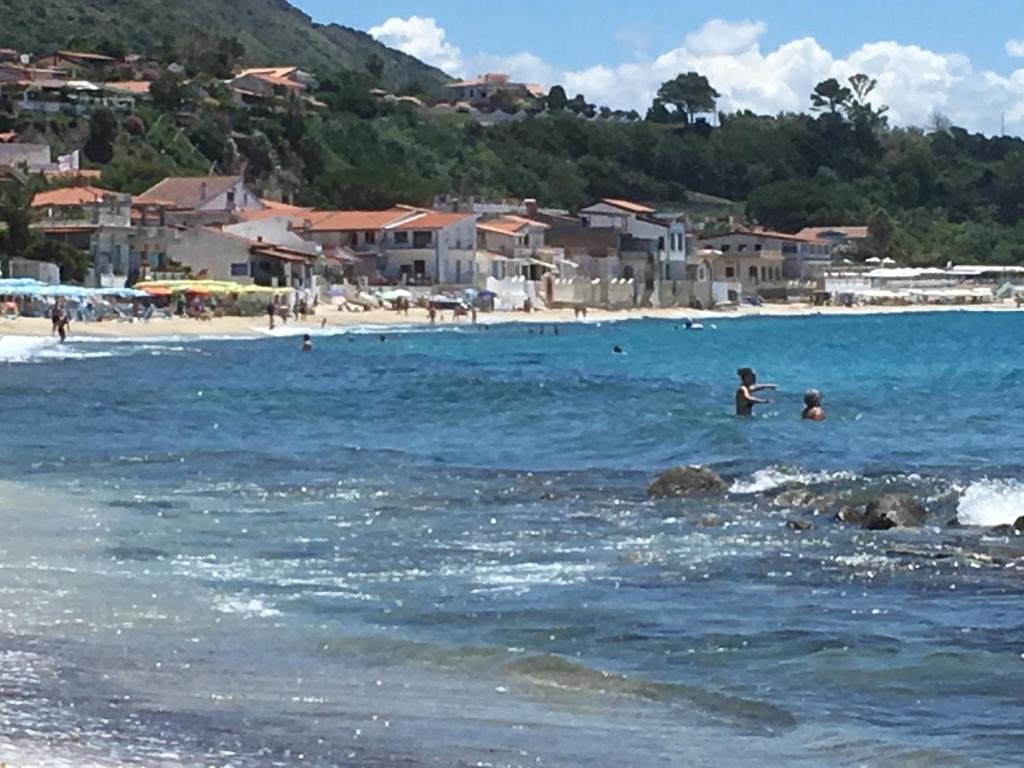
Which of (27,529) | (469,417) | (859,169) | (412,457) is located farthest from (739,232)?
(27,529)

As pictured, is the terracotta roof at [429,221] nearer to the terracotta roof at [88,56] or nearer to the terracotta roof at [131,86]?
the terracotta roof at [131,86]

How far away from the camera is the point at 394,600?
606 inches

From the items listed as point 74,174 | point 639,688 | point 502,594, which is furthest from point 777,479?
point 74,174

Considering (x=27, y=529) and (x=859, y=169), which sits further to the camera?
(x=859, y=169)

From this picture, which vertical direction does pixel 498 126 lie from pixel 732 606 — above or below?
above

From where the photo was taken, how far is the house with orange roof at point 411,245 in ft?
340

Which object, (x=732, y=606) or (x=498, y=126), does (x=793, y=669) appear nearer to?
(x=732, y=606)

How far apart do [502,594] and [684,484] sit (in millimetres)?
7677

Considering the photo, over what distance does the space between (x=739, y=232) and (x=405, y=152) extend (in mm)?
32878

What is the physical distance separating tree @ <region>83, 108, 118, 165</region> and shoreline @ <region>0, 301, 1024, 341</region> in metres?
31.8

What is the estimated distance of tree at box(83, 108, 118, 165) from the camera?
122062mm

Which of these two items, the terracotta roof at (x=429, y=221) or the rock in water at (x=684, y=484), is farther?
the terracotta roof at (x=429, y=221)

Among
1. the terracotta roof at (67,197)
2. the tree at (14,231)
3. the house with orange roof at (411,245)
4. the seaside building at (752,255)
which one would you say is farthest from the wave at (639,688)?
the seaside building at (752,255)

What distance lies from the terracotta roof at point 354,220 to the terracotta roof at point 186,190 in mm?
5465
